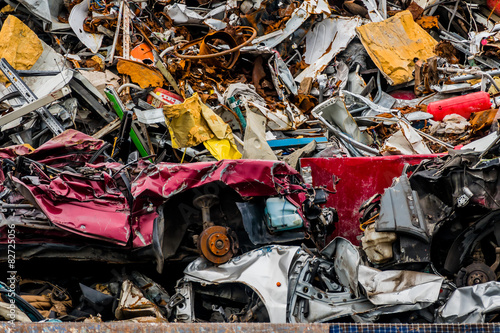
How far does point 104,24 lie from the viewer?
30.6 ft

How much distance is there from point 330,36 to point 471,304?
705cm

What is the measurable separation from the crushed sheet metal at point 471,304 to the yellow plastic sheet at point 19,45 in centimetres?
732

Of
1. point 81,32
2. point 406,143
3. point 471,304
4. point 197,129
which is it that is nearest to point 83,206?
point 197,129

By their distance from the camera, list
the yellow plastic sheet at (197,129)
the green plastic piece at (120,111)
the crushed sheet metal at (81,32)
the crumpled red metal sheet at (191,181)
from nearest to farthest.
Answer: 1. the crumpled red metal sheet at (191,181)
2. the yellow plastic sheet at (197,129)
3. the green plastic piece at (120,111)
4. the crushed sheet metal at (81,32)

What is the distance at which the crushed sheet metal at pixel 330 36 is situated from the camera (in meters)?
9.75

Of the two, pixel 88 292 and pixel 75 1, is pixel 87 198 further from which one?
pixel 75 1

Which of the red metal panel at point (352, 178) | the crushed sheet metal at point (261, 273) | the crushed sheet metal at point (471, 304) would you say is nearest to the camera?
the crushed sheet metal at point (471, 304)

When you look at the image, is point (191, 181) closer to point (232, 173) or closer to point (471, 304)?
point (232, 173)

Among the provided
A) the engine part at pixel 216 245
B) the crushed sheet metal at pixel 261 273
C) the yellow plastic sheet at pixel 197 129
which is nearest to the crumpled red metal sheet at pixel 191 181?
the engine part at pixel 216 245

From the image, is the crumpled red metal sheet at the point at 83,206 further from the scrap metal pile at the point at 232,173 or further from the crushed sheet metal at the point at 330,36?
the crushed sheet metal at the point at 330,36

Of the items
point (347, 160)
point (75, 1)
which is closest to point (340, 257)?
point (347, 160)

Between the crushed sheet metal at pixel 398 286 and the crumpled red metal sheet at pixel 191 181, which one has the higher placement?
the crumpled red metal sheet at pixel 191 181

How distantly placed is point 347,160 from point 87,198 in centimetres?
295

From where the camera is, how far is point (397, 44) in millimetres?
9836
